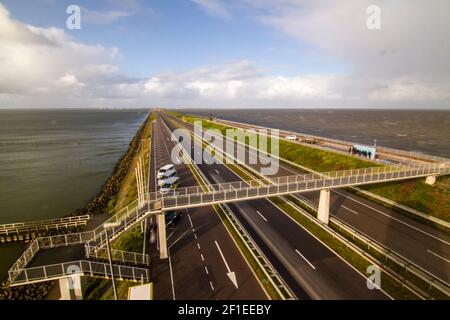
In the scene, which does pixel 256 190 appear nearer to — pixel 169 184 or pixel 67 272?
pixel 169 184

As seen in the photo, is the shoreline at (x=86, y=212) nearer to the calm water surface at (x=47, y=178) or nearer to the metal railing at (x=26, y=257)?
the calm water surface at (x=47, y=178)

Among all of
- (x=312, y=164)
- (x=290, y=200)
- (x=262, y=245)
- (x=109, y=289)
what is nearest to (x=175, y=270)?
(x=109, y=289)

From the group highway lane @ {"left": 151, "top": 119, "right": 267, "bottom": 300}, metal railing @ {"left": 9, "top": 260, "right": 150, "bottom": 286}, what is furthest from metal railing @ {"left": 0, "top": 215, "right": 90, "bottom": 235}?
metal railing @ {"left": 9, "top": 260, "right": 150, "bottom": 286}

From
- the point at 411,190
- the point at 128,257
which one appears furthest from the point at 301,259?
the point at 411,190

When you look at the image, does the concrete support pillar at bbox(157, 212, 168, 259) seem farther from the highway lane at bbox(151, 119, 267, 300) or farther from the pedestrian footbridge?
the highway lane at bbox(151, 119, 267, 300)

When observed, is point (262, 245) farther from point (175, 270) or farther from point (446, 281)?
point (446, 281)
